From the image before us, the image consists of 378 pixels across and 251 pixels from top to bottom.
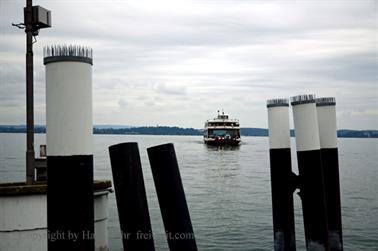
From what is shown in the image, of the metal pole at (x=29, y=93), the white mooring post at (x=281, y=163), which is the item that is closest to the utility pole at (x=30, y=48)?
the metal pole at (x=29, y=93)

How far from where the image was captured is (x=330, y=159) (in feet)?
25.0

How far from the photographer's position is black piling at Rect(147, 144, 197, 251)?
195 inches

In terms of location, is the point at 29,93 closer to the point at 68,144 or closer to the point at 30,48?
the point at 30,48

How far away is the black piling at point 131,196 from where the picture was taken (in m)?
4.56

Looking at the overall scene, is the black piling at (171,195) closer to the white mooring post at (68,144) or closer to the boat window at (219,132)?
the white mooring post at (68,144)

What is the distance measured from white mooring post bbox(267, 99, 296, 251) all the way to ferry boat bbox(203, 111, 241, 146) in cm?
8982

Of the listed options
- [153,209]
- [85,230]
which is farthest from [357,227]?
[85,230]

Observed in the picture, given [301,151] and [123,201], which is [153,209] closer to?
[301,151]

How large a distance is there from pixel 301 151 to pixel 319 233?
3.84 ft

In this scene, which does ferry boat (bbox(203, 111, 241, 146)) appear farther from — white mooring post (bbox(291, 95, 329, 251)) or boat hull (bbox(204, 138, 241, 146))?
white mooring post (bbox(291, 95, 329, 251))

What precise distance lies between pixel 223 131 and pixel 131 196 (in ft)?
319

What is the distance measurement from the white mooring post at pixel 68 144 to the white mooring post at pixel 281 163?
388 centimetres

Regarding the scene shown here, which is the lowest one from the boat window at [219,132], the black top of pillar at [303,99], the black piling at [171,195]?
the black piling at [171,195]

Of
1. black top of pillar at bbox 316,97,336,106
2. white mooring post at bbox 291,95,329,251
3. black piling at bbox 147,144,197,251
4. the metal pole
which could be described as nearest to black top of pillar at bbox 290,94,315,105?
white mooring post at bbox 291,95,329,251
